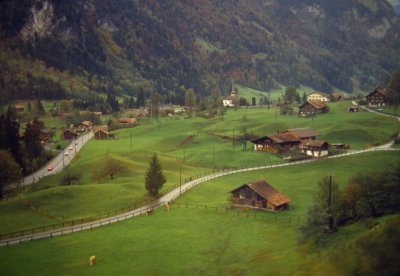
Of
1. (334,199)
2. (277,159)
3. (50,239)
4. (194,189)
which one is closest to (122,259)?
(50,239)

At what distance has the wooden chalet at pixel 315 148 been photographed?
133250 millimetres

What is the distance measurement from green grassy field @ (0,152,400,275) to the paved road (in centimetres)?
5031

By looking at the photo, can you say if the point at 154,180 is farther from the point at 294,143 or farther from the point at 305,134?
the point at 305,134

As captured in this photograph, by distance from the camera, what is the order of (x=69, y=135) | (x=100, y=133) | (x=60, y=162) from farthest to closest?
(x=69, y=135) → (x=100, y=133) → (x=60, y=162)

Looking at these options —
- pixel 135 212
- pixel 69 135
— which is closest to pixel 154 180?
pixel 135 212

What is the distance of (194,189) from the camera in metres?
104

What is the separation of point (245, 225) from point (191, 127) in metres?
119

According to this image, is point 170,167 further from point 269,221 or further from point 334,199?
point 334,199

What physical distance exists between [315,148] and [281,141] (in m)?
10.1

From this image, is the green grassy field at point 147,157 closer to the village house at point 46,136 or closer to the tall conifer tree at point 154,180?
the tall conifer tree at point 154,180

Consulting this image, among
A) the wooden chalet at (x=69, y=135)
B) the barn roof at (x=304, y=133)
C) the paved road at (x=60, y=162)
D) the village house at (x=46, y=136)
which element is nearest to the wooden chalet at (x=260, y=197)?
the paved road at (x=60, y=162)

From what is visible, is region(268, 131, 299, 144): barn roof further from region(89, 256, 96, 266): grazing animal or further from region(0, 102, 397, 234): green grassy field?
region(89, 256, 96, 266): grazing animal

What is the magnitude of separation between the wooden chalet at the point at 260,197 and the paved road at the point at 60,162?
179ft

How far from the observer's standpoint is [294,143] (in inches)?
5595
